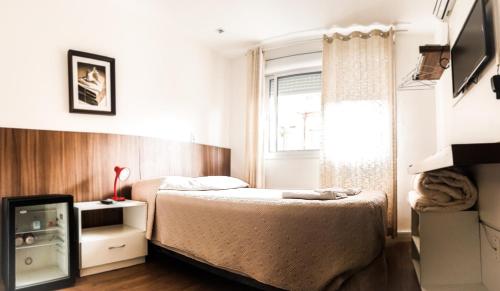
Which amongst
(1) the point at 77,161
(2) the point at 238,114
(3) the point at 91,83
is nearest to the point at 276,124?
(2) the point at 238,114

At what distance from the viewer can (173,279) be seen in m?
2.25

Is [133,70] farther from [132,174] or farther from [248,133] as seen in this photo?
[248,133]

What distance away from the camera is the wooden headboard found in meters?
2.33

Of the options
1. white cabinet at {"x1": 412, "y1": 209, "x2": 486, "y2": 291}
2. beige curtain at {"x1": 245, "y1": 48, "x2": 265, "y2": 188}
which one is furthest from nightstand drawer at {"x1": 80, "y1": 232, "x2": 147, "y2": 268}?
white cabinet at {"x1": 412, "y1": 209, "x2": 486, "y2": 291}

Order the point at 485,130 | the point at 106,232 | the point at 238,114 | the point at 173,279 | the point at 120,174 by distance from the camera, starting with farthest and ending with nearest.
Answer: the point at 238,114 → the point at 120,174 → the point at 106,232 → the point at 173,279 → the point at 485,130

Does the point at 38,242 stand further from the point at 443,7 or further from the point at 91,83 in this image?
the point at 443,7

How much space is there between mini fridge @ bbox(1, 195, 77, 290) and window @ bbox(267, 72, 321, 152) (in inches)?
107

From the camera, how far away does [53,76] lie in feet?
8.55

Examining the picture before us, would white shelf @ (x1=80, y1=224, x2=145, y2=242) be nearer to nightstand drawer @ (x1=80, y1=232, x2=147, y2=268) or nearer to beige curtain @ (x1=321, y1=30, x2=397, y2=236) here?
nightstand drawer @ (x1=80, y1=232, x2=147, y2=268)

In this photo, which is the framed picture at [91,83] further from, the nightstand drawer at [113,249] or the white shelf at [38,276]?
the white shelf at [38,276]

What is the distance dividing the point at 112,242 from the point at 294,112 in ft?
9.20

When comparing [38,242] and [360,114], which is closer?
[38,242]

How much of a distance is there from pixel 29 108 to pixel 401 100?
3.72 meters

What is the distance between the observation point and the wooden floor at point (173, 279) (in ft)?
6.81
